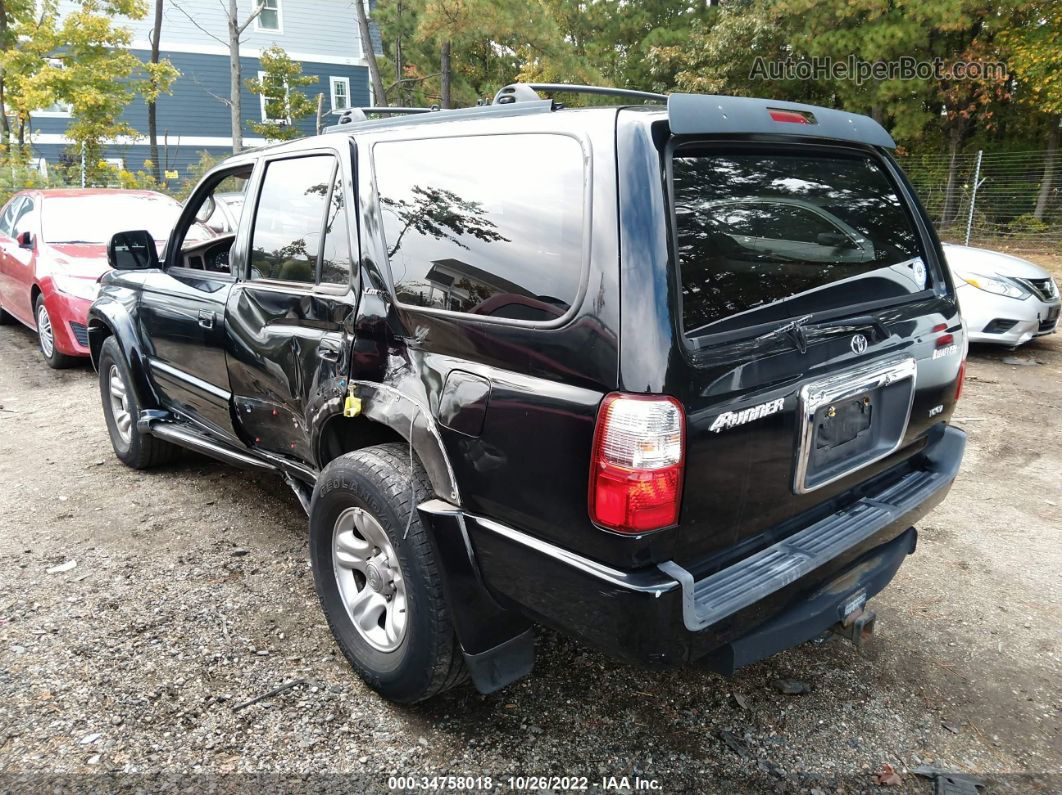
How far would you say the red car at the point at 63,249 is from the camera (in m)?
6.85

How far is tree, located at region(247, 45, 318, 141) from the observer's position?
71.1ft

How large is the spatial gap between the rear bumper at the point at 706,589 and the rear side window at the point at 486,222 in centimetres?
67

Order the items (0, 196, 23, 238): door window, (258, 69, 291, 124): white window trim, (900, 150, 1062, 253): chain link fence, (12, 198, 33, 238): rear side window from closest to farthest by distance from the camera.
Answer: (12, 198, 33, 238): rear side window, (0, 196, 23, 238): door window, (900, 150, 1062, 253): chain link fence, (258, 69, 291, 124): white window trim

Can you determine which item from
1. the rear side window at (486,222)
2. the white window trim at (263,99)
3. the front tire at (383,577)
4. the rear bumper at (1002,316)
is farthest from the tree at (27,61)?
the rear bumper at (1002,316)

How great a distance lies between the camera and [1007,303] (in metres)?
7.03

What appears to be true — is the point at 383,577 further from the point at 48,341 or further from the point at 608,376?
the point at 48,341

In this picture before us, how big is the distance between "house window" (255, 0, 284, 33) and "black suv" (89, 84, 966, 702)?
2515 centimetres

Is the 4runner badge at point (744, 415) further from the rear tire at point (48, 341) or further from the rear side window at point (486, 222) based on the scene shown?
the rear tire at point (48, 341)

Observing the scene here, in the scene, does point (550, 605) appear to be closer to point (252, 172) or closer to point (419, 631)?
point (419, 631)

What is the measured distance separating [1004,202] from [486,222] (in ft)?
53.1

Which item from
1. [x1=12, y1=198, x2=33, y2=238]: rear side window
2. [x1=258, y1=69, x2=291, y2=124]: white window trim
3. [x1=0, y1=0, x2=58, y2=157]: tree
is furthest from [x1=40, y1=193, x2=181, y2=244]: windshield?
[x1=258, y1=69, x2=291, y2=124]: white window trim

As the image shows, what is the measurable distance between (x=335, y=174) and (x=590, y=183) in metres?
1.28

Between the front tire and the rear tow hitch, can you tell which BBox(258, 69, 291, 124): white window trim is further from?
the rear tow hitch

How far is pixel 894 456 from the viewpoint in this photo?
2697 millimetres
